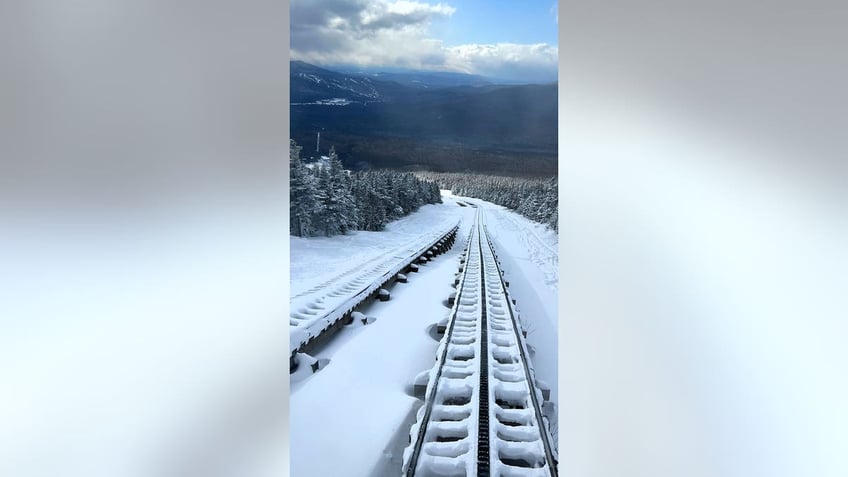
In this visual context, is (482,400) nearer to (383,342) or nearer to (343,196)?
(383,342)

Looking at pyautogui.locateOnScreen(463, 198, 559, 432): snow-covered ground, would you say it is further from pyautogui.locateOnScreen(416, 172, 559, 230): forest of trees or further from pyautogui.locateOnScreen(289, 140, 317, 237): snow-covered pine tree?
pyautogui.locateOnScreen(289, 140, 317, 237): snow-covered pine tree

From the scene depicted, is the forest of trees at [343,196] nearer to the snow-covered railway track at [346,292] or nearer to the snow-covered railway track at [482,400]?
the snow-covered railway track at [346,292]

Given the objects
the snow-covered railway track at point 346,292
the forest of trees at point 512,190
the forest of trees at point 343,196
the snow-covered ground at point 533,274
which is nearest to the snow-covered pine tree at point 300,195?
the forest of trees at point 343,196

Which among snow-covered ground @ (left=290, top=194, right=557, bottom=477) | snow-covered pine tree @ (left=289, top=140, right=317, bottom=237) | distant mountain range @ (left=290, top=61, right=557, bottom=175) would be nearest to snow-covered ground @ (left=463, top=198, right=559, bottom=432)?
snow-covered ground @ (left=290, top=194, right=557, bottom=477)

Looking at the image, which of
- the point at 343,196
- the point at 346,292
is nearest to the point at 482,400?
the point at 346,292
